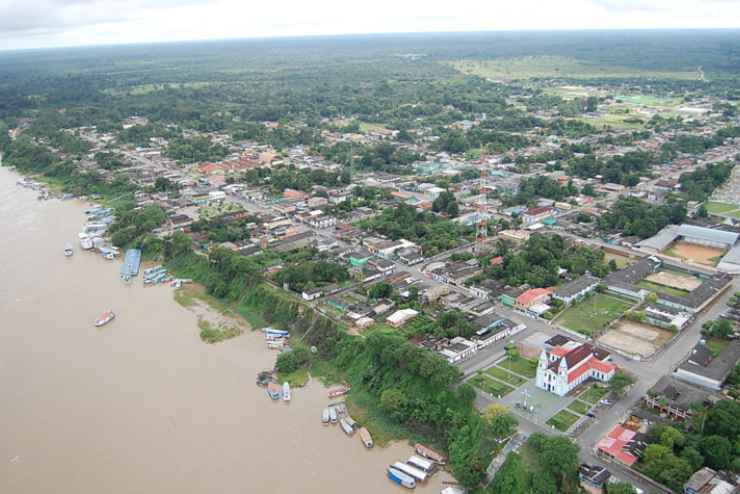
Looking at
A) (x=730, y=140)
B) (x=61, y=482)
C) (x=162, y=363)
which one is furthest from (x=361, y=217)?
(x=730, y=140)

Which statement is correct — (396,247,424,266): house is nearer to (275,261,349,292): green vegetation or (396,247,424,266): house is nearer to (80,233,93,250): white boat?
(275,261,349,292): green vegetation

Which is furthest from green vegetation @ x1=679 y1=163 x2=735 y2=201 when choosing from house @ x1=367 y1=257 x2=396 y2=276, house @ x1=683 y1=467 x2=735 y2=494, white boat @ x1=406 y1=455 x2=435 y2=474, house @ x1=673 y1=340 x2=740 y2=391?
white boat @ x1=406 y1=455 x2=435 y2=474

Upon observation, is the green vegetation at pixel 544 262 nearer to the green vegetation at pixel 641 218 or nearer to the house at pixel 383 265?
the green vegetation at pixel 641 218

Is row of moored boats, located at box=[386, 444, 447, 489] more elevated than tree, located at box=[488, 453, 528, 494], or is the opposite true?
tree, located at box=[488, 453, 528, 494]

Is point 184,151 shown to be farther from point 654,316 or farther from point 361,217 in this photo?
point 654,316

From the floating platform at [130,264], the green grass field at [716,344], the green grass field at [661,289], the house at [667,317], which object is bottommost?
the floating platform at [130,264]

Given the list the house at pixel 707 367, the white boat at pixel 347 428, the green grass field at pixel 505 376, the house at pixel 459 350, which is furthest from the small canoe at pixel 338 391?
the house at pixel 707 367
